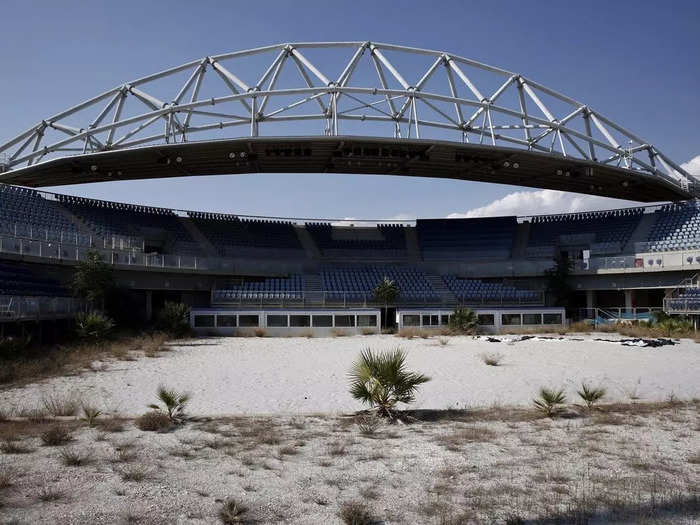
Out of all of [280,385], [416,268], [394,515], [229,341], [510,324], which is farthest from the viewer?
[416,268]

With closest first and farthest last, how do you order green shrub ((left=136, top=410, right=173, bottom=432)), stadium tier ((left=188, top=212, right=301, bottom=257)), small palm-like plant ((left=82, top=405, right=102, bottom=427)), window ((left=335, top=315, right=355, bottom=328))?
green shrub ((left=136, top=410, right=173, bottom=432)) → small palm-like plant ((left=82, top=405, right=102, bottom=427)) → window ((left=335, top=315, right=355, bottom=328)) → stadium tier ((left=188, top=212, right=301, bottom=257))

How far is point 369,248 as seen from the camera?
169 ft

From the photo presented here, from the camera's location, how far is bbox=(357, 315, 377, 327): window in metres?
36.1

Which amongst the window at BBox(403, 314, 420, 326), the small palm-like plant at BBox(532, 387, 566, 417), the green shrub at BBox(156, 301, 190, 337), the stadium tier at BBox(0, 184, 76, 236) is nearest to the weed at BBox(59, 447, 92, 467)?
the small palm-like plant at BBox(532, 387, 566, 417)

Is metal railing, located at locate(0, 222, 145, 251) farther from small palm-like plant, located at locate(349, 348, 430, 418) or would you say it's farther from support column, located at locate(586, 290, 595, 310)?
support column, located at locate(586, 290, 595, 310)

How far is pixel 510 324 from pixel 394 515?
33.2 metres

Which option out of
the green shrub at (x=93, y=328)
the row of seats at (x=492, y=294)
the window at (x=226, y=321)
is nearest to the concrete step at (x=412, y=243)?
the row of seats at (x=492, y=294)

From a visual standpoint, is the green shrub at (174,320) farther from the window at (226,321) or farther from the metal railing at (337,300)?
the metal railing at (337,300)

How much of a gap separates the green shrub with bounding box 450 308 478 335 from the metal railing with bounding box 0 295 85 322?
78.9 feet

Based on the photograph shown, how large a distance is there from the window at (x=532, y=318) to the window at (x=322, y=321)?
14.9 m

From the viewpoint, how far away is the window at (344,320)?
35.7 meters

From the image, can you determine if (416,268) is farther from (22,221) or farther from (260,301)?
(22,221)

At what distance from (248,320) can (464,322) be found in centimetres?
1522

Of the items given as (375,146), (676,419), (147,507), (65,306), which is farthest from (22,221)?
(676,419)
